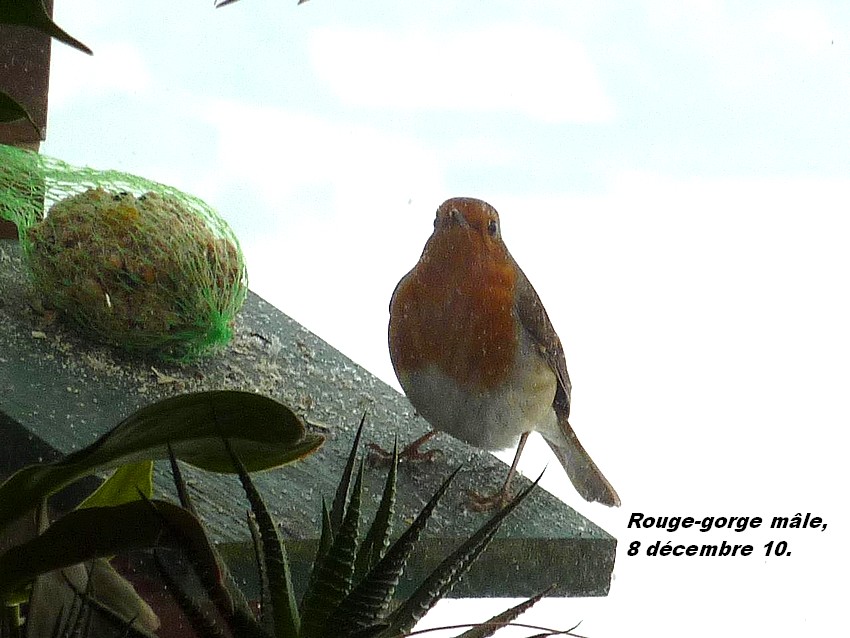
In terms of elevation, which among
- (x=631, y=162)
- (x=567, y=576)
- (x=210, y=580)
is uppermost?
(x=631, y=162)

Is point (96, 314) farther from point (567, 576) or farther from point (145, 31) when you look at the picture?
point (567, 576)

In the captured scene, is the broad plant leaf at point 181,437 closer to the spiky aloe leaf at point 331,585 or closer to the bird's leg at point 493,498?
the spiky aloe leaf at point 331,585

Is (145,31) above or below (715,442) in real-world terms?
above

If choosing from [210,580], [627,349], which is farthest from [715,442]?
[210,580]

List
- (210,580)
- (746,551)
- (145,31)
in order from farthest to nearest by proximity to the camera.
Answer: (145,31) < (746,551) < (210,580)

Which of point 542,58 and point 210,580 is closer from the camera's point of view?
point 210,580

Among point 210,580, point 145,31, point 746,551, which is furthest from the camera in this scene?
point 145,31

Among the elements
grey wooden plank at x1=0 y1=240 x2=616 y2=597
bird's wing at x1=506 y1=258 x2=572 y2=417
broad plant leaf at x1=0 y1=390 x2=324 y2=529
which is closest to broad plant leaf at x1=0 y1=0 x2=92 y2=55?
broad plant leaf at x1=0 y1=390 x2=324 y2=529
